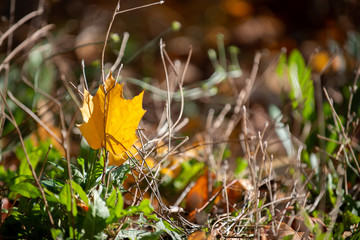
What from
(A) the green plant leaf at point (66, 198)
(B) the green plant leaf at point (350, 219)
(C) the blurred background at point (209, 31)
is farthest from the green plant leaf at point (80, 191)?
(C) the blurred background at point (209, 31)

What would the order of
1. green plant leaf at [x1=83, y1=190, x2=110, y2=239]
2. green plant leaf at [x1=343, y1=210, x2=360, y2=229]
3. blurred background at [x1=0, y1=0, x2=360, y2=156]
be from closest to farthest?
green plant leaf at [x1=83, y1=190, x2=110, y2=239] → green plant leaf at [x1=343, y1=210, x2=360, y2=229] → blurred background at [x1=0, y1=0, x2=360, y2=156]

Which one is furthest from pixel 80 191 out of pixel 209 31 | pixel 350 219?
pixel 209 31

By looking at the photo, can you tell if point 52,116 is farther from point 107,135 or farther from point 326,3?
point 326,3

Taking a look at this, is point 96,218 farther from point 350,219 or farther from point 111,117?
point 350,219

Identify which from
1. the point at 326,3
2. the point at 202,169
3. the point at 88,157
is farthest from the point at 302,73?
the point at 326,3

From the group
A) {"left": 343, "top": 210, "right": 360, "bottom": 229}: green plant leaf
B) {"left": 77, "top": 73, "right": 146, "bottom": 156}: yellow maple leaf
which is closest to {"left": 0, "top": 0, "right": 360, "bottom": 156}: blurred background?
{"left": 343, "top": 210, "right": 360, "bottom": 229}: green plant leaf

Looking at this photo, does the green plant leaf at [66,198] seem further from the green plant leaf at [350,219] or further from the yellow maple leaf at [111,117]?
the green plant leaf at [350,219]

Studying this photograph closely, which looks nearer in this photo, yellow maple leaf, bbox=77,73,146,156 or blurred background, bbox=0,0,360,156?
yellow maple leaf, bbox=77,73,146,156

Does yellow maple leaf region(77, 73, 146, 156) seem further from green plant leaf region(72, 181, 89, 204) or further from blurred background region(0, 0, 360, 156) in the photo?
blurred background region(0, 0, 360, 156)
